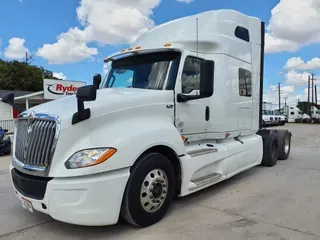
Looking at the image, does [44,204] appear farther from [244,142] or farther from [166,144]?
[244,142]

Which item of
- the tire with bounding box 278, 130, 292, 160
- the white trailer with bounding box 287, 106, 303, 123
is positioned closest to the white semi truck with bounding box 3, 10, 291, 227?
the tire with bounding box 278, 130, 292, 160

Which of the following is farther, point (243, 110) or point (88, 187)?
point (243, 110)

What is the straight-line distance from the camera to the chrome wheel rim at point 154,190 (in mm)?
3937

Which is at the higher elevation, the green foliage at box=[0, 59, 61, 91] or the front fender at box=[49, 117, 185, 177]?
the green foliage at box=[0, 59, 61, 91]

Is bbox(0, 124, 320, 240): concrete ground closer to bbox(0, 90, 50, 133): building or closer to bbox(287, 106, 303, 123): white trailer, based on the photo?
bbox(0, 90, 50, 133): building

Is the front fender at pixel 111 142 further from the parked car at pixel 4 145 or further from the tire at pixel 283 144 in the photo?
the parked car at pixel 4 145

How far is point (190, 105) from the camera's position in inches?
200

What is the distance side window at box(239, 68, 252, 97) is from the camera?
6480mm

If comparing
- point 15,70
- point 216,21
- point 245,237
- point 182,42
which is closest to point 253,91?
point 216,21

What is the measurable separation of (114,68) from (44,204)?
2.99m

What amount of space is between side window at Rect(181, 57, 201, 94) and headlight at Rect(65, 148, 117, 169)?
1.91 metres

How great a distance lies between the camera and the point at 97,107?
12.5 feet

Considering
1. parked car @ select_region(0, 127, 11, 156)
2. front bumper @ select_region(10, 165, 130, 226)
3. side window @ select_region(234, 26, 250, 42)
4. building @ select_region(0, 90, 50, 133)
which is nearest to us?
front bumper @ select_region(10, 165, 130, 226)

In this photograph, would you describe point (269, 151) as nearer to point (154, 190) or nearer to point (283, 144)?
point (283, 144)
